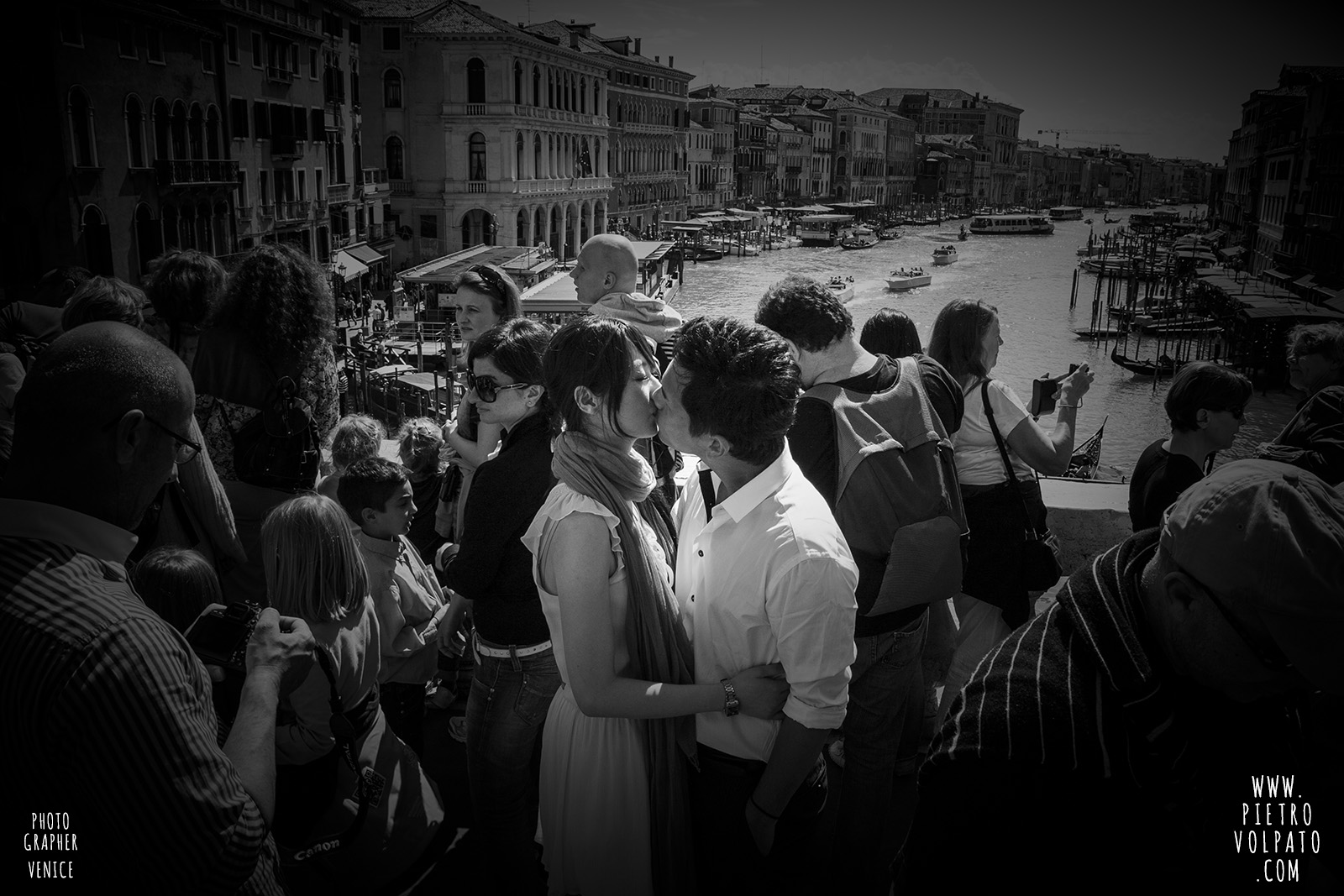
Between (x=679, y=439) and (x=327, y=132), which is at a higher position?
(x=327, y=132)

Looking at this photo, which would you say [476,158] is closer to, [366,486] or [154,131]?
[154,131]

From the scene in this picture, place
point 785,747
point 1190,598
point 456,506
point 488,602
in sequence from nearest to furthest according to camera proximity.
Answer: point 1190,598
point 785,747
point 488,602
point 456,506

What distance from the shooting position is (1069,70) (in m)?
52.4

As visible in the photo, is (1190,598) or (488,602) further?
(488,602)

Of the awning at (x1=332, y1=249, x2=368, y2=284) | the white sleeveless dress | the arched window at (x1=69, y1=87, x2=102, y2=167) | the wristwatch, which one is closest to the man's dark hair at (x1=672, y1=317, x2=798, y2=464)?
the white sleeveless dress

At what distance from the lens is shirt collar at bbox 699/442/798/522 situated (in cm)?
166

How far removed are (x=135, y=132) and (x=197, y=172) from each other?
6.39 feet

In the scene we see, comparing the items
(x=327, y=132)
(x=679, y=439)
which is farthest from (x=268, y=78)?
(x=679, y=439)

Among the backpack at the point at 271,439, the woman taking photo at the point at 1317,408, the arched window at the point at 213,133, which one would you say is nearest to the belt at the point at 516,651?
the backpack at the point at 271,439

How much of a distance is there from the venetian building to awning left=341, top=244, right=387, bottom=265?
7170 mm

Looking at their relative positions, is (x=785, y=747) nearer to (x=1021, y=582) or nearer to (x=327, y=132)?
(x=1021, y=582)

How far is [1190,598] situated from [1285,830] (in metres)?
0.37

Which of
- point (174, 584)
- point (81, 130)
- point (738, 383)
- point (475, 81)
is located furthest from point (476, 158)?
point (738, 383)

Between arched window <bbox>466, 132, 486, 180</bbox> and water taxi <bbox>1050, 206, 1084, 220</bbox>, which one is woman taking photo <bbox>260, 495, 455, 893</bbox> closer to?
arched window <bbox>466, 132, 486, 180</bbox>
